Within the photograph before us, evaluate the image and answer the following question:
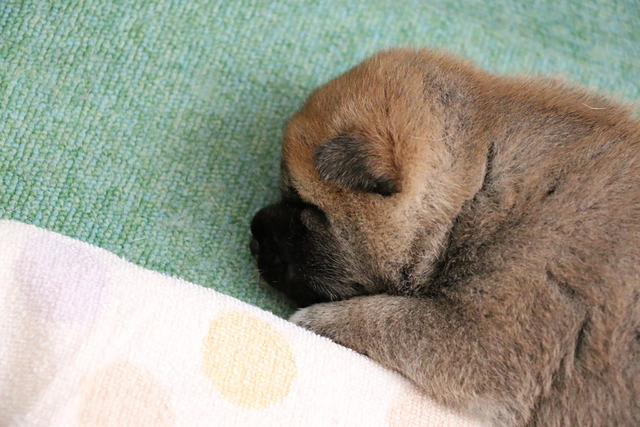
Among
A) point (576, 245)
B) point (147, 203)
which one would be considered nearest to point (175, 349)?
point (147, 203)

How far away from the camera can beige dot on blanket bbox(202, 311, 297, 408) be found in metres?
1.50

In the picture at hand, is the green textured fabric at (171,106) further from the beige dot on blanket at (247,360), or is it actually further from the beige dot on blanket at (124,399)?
the beige dot on blanket at (124,399)

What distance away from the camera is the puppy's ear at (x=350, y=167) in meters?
1.72

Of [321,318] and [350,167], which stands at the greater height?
[350,167]

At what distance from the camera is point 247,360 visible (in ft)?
5.08

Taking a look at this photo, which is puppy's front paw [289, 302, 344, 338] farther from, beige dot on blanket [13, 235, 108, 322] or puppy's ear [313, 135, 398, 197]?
beige dot on blanket [13, 235, 108, 322]

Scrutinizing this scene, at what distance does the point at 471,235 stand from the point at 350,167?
40cm

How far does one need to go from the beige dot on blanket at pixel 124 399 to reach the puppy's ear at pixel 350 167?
0.72m

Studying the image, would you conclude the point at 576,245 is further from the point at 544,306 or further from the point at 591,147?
the point at 591,147

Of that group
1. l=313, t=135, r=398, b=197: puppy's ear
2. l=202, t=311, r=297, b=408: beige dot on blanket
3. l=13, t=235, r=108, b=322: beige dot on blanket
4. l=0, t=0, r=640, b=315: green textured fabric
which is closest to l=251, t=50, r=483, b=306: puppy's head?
l=313, t=135, r=398, b=197: puppy's ear

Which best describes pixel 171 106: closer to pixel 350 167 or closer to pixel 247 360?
pixel 350 167

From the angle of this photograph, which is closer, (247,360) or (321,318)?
(247,360)

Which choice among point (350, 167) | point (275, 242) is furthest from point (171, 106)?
point (350, 167)

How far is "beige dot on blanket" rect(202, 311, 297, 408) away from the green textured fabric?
1.52 feet
